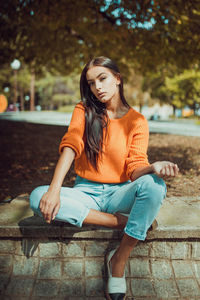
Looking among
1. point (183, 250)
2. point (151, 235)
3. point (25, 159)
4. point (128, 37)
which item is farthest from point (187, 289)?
point (128, 37)

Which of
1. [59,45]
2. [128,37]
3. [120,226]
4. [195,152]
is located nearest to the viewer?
[120,226]

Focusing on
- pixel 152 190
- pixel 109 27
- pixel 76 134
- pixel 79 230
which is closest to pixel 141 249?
pixel 79 230

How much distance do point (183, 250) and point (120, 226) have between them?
23.5 inches

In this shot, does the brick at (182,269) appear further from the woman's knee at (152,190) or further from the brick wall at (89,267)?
the woman's knee at (152,190)

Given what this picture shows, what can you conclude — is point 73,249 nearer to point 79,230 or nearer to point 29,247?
point 79,230

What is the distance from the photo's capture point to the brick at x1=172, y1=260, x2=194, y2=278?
2464mm

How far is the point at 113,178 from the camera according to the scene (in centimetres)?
248

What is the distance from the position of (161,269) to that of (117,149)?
103 cm

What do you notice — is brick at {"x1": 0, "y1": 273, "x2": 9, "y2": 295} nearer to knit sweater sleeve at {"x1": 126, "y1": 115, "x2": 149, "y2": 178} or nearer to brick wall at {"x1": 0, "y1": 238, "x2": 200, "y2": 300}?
brick wall at {"x1": 0, "y1": 238, "x2": 200, "y2": 300}

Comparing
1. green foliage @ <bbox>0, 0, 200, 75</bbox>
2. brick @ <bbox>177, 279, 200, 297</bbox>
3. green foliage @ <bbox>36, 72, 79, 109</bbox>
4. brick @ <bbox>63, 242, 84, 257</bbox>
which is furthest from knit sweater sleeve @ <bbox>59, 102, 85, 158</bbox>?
green foliage @ <bbox>36, 72, 79, 109</bbox>

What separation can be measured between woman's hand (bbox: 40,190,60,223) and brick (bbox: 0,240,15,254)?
1.94ft

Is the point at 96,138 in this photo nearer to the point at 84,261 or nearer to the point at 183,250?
the point at 84,261

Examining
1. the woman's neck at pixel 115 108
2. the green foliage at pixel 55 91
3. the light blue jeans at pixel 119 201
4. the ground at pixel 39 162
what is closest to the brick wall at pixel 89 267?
the light blue jeans at pixel 119 201

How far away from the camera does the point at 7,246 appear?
8.22 ft
